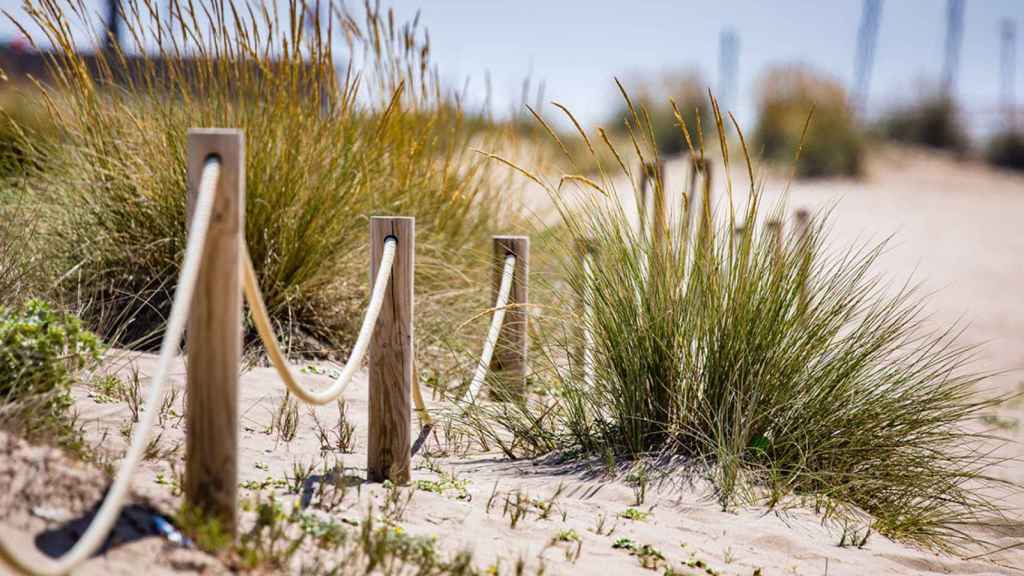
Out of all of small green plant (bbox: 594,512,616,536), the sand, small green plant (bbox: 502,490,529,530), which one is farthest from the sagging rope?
small green plant (bbox: 594,512,616,536)

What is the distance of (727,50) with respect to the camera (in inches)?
1198

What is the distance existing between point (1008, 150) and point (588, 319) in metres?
23.9

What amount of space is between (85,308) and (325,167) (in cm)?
136

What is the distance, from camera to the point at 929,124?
82.0 feet

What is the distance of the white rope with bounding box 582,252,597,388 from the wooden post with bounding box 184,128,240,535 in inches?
64.5

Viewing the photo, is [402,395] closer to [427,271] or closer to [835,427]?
[835,427]

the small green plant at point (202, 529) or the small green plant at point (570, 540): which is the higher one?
the small green plant at point (202, 529)

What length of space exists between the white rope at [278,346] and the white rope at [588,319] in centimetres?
83

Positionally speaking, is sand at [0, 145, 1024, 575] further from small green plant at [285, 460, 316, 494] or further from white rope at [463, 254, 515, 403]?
white rope at [463, 254, 515, 403]


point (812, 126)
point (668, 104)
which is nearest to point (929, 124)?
point (812, 126)

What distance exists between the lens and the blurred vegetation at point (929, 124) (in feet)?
81.4

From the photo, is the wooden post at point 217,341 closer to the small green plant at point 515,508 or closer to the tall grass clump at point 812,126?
the small green plant at point 515,508

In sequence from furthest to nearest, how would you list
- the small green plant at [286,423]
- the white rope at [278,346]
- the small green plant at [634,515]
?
the small green plant at [286,423] → the small green plant at [634,515] → the white rope at [278,346]

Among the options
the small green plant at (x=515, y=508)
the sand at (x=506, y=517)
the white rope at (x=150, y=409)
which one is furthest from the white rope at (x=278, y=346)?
the small green plant at (x=515, y=508)
